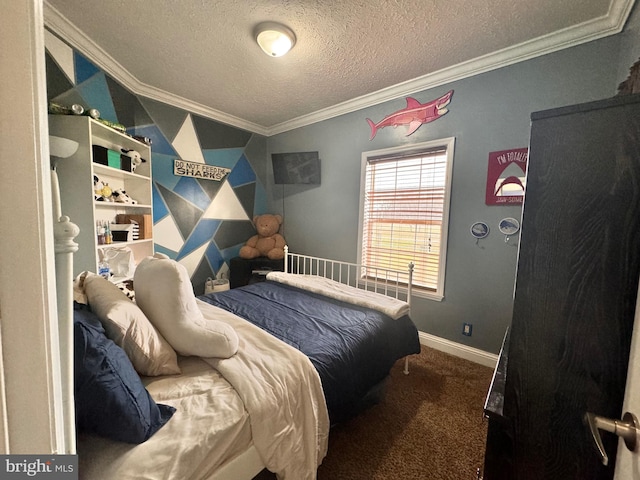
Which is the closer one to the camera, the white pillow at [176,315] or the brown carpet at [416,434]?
the white pillow at [176,315]

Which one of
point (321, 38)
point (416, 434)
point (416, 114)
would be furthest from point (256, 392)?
point (416, 114)

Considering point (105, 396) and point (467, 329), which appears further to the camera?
point (467, 329)

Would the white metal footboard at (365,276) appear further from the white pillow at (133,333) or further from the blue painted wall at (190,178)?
the white pillow at (133,333)

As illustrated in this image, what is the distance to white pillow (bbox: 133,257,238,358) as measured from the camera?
1155 mm

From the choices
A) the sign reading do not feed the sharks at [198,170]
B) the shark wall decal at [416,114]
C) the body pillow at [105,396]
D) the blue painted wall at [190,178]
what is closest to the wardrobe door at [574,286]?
the body pillow at [105,396]

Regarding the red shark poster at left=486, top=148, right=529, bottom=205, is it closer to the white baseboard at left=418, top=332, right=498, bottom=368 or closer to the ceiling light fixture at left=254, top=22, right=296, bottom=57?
the white baseboard at left=418, top=332, right=498, bottom=368

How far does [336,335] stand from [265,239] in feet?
7.92

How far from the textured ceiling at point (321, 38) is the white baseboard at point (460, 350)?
242cm

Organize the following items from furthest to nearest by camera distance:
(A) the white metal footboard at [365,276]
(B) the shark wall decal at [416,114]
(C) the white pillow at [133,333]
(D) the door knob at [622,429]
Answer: (A) the white metal footboard at [365,276]
(B) the shark wall decal at [416,114]
(C) the white pillow at [133,333]
(D) the door knob at [622,429]

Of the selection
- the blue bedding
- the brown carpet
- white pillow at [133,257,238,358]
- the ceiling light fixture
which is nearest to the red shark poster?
the blue bedding

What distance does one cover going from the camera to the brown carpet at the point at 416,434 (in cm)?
132

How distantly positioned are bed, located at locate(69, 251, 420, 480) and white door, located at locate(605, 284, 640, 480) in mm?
938

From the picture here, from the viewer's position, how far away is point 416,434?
1540 mm

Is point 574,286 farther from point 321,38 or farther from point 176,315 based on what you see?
point 321,38
